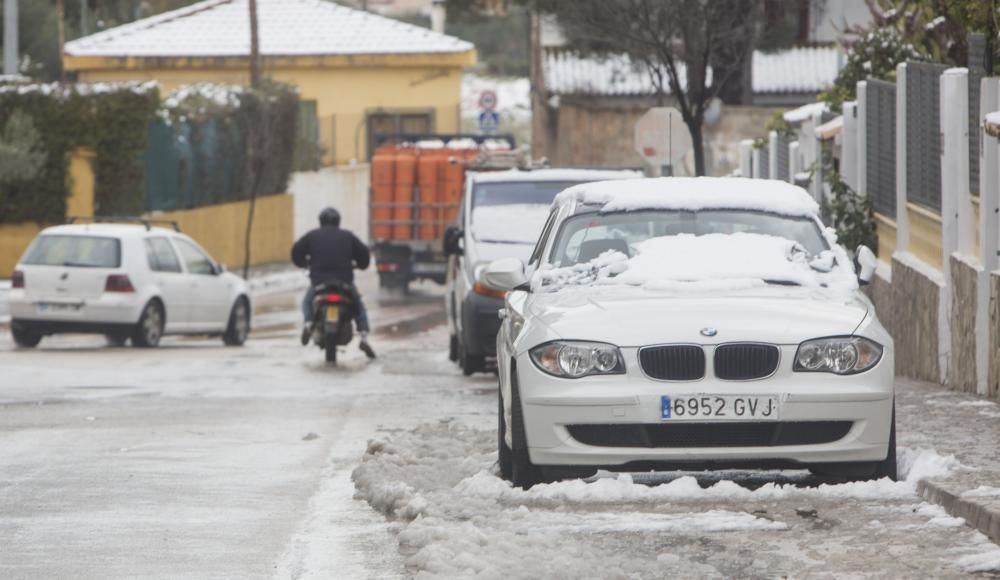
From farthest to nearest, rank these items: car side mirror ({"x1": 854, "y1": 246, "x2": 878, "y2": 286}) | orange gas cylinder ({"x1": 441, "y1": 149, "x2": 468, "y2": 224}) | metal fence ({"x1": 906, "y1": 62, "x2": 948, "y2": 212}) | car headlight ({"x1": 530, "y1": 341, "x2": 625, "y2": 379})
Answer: orange gas cylinder ({"x1": 441, "y1": 149, "x2": 468, "y2": 224}) → metal fence ({"x1": 906, "y1": 62, "x2": 948, "y2": 212}) → car side mirror ({"x1": 854, "y1": 246, "x2": 878, "y2": 286}) → car headlight ({"x1": 530, "y1": 341, "x2": 625, "y2": 379})

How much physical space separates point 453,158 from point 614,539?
29703 millimetres

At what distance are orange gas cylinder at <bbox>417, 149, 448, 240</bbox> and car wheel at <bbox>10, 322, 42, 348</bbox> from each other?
477 inches

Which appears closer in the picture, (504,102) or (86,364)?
(86,364)

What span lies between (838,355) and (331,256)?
13672mm

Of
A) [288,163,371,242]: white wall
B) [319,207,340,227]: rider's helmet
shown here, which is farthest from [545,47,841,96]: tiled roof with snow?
[319,207,340,227]: rider's helmet

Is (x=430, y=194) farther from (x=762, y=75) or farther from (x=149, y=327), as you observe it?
(x=762, y=75)

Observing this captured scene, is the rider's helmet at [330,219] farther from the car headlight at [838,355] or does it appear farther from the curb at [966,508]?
the curb at [966,508]

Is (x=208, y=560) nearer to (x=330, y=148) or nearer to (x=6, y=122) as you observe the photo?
(x=6, y=122)

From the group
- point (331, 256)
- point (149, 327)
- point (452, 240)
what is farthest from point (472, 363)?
point (149, 327)

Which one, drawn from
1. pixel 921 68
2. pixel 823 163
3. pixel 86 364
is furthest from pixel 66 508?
pixel 823 163

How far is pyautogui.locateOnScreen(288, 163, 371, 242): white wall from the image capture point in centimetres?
5306

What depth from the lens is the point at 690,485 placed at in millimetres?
9812

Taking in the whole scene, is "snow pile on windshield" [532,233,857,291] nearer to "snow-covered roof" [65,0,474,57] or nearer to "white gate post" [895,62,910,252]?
"white gate post" [895,62,910,252]

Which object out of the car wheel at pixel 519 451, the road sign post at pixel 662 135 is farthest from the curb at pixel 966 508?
the road sign post at pixel 662 135
